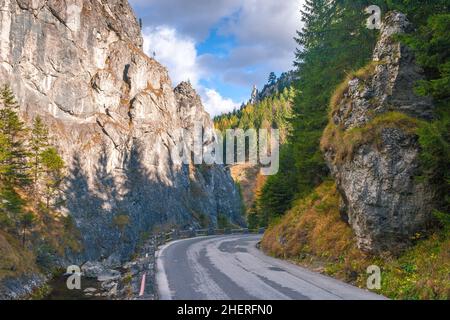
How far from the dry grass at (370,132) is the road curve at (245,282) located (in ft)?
19.0

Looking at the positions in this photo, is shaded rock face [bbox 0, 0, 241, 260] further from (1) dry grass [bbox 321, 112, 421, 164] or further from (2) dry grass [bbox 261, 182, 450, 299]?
(1) dry grass [bbox 321, 112, 421, 164]

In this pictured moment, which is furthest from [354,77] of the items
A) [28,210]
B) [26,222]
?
[28,210]

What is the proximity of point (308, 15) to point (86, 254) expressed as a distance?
36.0 meters

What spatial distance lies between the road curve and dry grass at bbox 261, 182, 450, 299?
893mm

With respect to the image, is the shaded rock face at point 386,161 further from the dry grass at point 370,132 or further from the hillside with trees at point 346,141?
the hillside with trees at point 346,141

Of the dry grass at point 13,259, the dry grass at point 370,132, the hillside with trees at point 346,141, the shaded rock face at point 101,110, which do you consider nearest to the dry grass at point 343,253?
the hillside with trees at point 346,141

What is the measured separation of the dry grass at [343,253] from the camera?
36.8ft

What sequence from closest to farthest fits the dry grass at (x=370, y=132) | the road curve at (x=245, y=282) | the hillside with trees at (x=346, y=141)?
the road curve at (x=245, y=282)
the hillside with trees at (x=346, y=141)
the dry grass at (x=370, y=132)

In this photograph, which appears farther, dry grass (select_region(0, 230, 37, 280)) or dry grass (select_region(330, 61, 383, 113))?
dry grass (select_region(0, 230, 37, 280))

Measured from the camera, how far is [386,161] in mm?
14547

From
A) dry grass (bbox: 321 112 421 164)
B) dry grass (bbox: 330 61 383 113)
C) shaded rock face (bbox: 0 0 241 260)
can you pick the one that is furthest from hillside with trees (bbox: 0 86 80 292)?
dry grass (bbox: 330 61 383 113)

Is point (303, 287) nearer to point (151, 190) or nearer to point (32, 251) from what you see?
point (32, 251)

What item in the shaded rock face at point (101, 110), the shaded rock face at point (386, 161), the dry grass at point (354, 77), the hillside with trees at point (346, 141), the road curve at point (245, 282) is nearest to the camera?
→ the road curve at point (245, 282)

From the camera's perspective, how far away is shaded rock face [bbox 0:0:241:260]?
49.5 m
